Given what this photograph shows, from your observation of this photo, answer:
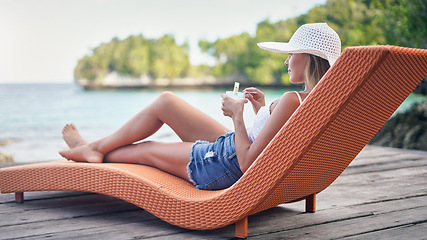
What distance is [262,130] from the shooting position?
1.83 m

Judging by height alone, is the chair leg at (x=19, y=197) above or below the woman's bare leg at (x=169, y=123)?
below

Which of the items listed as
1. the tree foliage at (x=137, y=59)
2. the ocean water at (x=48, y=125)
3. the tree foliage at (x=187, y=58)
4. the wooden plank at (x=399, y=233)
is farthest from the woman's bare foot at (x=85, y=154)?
the tree foliage at (x=137, y=59)

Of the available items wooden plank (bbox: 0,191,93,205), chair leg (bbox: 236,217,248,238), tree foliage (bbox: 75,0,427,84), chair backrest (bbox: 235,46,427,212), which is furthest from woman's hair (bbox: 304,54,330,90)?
tree foliage (bbox: 75,0,427,84)

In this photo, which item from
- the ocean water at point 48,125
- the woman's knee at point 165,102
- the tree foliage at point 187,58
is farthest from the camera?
the tree foliage at point 187,58

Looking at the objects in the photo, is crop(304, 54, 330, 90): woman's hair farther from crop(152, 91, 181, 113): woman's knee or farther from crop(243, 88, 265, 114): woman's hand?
crop(152, 91, 181, 113): woman's knee

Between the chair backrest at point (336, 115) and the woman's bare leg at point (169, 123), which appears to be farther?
the woman's bare leg at point (169, 123)

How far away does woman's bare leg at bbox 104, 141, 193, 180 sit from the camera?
7.38 ft

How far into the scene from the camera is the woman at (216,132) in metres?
1.83

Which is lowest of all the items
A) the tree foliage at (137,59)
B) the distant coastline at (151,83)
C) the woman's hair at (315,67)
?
the distant coastline at (151,83)

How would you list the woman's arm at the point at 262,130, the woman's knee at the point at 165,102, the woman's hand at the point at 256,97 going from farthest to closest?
the woman's knee at the point at 165,102 → the woman's hand at the point at 256,97 → the woman's arm at the point at 262,130

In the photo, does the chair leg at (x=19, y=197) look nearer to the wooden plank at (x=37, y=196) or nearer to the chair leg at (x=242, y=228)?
the wooden plank at (x=37, y=196)

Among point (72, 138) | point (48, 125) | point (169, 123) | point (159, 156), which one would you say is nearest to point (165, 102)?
point (169, 123)

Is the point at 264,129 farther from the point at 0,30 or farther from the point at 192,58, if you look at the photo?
the point at 192,58

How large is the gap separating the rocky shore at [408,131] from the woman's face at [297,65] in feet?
15.9
